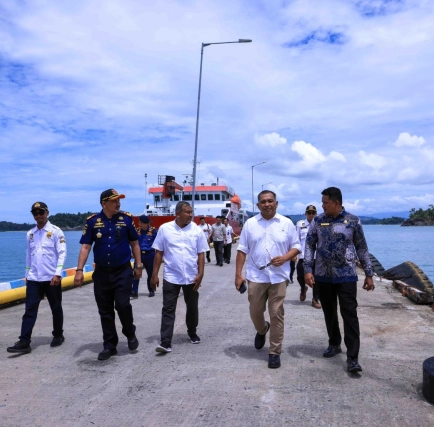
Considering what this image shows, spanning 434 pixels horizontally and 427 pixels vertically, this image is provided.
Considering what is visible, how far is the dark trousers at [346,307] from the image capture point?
500 cm

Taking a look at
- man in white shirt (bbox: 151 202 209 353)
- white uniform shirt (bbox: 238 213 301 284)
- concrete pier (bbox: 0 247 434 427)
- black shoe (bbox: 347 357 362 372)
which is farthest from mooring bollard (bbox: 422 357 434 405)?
man in white shirt (bbox: 151 202 209 353)

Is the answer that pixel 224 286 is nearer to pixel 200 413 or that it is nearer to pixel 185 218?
pixel 185 218

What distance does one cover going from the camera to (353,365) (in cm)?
485

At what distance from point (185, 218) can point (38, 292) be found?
2.08 meters

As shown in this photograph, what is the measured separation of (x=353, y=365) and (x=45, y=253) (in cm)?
391

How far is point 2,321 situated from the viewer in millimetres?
7910

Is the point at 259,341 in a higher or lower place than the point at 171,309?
lower

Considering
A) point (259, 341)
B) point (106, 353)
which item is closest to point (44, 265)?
point (106, 353)

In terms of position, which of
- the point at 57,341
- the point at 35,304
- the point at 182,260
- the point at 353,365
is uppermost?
the point at 182,260

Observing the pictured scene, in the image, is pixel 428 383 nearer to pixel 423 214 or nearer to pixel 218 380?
pixel 218 380

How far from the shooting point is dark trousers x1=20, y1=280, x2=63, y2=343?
5934mm

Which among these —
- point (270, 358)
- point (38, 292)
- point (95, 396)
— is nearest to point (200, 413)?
point (95, 396)

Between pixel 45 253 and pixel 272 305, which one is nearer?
pixel 272 305

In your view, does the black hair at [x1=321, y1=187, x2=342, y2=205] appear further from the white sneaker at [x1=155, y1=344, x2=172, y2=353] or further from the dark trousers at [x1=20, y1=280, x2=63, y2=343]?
the dark trousers at [x1=20, y1=280, x2=63, y2=343]
